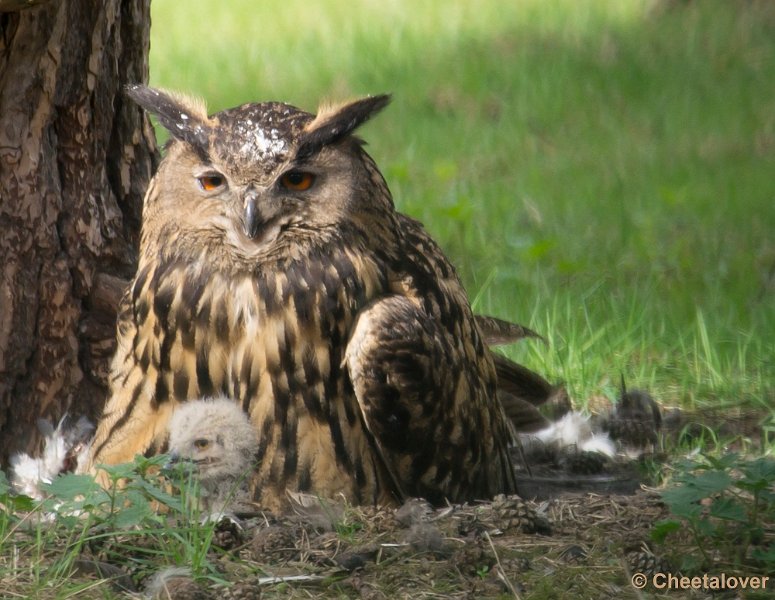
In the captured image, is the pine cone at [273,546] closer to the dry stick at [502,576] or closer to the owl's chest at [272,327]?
the dry stick at [502,576]

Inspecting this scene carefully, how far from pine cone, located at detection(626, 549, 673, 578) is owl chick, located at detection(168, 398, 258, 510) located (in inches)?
43.5

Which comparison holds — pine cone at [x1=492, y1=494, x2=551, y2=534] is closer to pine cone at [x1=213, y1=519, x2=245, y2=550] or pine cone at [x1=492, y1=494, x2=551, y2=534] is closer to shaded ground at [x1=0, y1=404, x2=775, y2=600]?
shaded ground at [x1=0, y1=404, x2=775, y2=600]

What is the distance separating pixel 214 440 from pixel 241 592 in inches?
31.5

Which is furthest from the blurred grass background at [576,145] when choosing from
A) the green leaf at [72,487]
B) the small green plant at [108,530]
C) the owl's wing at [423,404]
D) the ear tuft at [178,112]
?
the green leaf at [72,487]

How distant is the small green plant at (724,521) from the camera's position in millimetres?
3461

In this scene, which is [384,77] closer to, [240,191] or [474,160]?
[474,160]

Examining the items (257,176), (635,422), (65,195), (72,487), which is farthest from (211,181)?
(635,422)

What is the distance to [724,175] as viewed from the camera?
8.90 meters

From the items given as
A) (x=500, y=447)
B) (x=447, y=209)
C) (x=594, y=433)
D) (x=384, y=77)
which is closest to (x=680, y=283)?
(x=447, y=209)

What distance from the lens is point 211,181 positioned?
399 centimetres

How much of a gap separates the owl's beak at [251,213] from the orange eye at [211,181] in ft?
0.40

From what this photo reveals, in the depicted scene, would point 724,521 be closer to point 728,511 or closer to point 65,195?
point 728,511

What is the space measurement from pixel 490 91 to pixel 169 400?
6502 mm

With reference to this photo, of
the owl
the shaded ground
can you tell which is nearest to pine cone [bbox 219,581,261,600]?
the shaded ground
